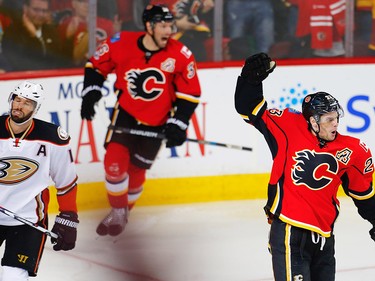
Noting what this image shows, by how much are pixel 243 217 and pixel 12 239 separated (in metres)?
2.53

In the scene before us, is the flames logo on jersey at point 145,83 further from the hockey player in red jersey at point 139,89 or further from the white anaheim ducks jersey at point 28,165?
the white anaheim ducks jersey at point 28,165

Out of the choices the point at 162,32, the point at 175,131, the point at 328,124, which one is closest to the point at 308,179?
the point at 328,124

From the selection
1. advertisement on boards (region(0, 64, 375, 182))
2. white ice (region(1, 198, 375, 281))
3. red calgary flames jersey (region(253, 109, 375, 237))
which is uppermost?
red calgary flames jersey (region(253, 109, 375, 237))

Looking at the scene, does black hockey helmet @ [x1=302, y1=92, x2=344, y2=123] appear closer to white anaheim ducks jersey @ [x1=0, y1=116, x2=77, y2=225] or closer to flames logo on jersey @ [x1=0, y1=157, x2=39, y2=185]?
white anaheim ducks jersey @ [x1=0, y1=116, x2=77, y2=225]

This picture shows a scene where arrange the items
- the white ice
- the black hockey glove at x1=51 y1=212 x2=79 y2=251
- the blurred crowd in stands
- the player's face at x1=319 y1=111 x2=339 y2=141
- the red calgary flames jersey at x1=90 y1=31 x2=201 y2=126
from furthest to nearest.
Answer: the blurred crowd in stands → the red calgary flames jersey at x1=90 y1=31 x2=201 y2=126 → the white ice → the black hockey glove at x1=51 y1=212 x2=79 y2=251 → the player's face at x1=319 y1=111 x2=339 y2=141

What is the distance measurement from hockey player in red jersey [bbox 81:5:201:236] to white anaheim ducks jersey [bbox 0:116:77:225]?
1847 mm

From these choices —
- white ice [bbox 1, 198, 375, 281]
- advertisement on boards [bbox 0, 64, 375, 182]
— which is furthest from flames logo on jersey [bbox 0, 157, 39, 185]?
advertisement on boards [bbox 0, 64, 375, 182]

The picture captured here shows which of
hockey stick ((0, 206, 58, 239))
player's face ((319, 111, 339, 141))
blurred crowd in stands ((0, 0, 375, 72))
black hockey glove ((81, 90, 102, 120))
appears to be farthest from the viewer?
blurred crowd in stands ((0, 0, 375, 72))

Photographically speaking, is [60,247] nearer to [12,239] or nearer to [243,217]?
[12,239]

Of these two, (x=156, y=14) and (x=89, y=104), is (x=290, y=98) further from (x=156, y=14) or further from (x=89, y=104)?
(x=89, y=104)

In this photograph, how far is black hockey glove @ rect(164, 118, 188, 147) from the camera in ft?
20.8

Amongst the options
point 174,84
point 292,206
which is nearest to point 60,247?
point 292,206

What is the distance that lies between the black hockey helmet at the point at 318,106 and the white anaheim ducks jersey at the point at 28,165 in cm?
99

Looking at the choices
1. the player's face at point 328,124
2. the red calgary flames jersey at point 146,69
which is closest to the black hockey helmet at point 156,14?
the red calgary flames jersey at point 146,69
